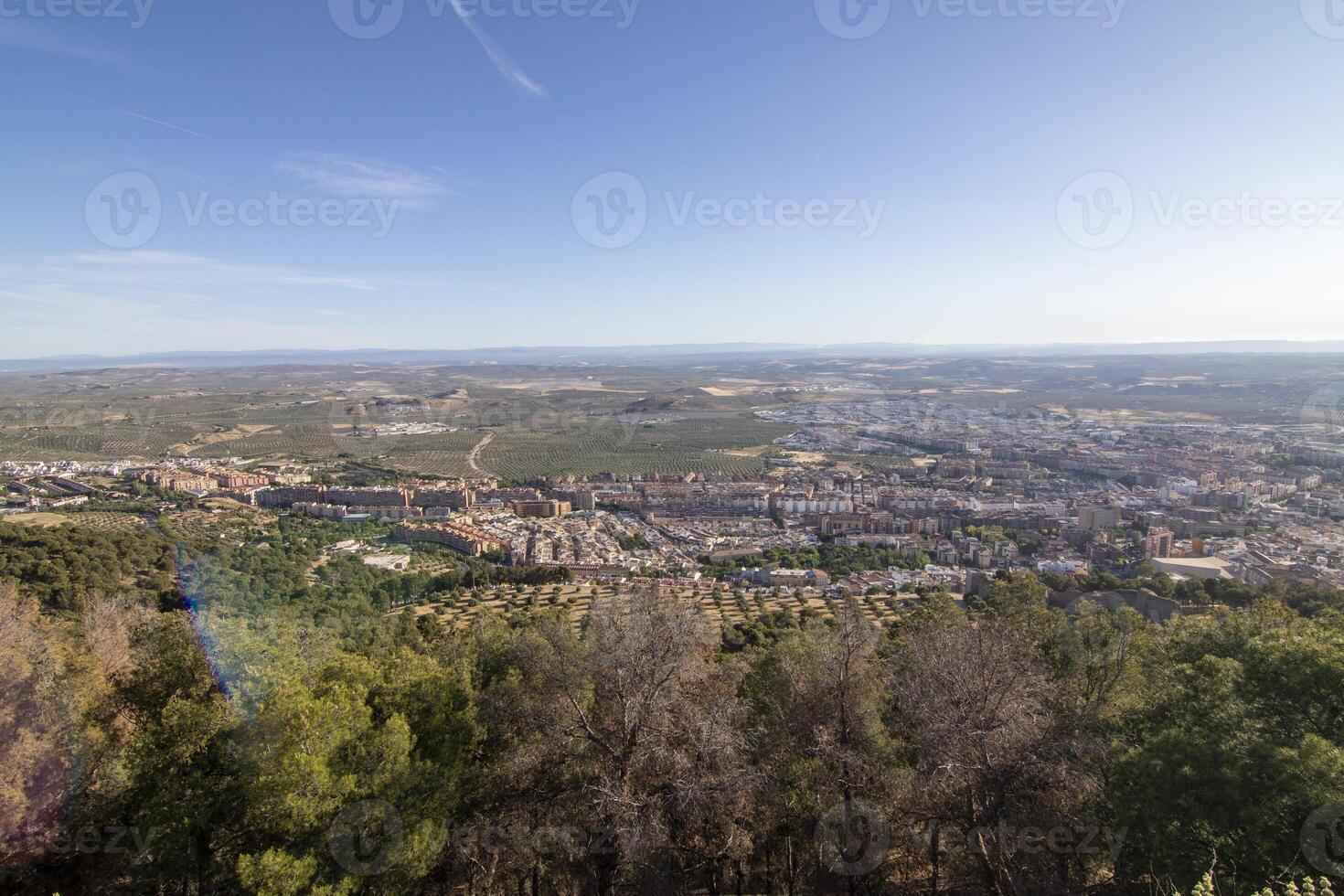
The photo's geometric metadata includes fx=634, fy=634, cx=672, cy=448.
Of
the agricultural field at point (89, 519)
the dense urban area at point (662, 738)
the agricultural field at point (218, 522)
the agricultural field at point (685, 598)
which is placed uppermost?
the dense urban area at point (662, 738)

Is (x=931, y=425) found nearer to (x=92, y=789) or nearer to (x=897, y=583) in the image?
(x=897, y=583)

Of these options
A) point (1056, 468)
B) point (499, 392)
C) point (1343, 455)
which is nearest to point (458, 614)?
point (1056, 468)

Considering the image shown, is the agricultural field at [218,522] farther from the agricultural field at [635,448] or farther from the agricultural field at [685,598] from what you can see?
the agricultural field at [635,448]

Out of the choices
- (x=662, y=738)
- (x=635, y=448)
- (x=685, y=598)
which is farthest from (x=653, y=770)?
(x=635, y=448)

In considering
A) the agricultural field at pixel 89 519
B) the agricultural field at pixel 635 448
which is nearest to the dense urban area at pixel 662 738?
the agricultural field at pixel 89 519

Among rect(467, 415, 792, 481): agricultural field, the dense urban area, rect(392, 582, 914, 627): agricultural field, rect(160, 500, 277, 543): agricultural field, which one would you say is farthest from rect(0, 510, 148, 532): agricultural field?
rect(467, 415, 792, 481): agricultural field

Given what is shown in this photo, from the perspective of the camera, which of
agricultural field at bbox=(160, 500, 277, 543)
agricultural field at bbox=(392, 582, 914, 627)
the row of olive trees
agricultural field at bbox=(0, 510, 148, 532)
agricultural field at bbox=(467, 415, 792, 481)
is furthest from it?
agricultural field at bbox=(467, 415, 792, 481)

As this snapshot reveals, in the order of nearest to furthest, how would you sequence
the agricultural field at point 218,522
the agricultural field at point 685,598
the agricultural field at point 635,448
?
the agricultural field at point 685,598 < the agricultural field at point 218,522 < the agricultural field at point 635,448

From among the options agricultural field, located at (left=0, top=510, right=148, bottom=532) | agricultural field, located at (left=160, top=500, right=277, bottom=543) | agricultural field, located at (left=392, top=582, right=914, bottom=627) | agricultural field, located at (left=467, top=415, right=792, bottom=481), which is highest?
agricultural field, located at (left=0, top=510, right=148, bottom=532)

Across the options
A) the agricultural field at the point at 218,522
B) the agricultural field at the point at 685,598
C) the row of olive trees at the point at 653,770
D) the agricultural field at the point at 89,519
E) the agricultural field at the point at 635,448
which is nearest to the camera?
the row of olive trees at the point at 653,770

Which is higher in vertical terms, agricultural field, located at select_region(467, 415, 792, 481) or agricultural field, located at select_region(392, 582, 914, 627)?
agricultural field, located at select_region(392, 582, 914, 627)

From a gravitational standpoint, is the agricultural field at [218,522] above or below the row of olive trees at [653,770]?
below

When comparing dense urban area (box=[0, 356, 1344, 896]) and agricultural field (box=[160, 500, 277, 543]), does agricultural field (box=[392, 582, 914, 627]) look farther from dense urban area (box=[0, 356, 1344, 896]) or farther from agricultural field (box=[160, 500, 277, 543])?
agricultural field (box=[160, 500, 277, 543])
